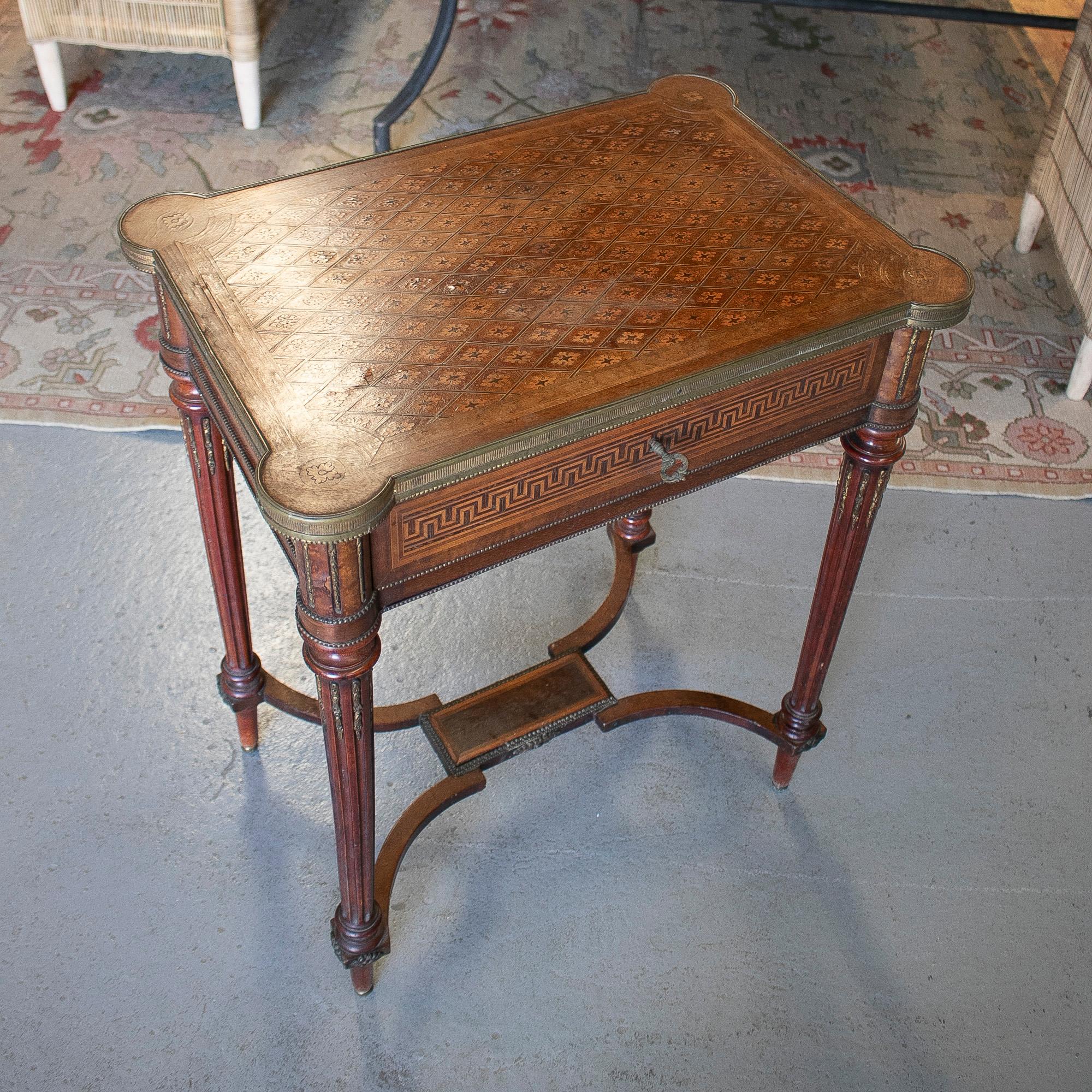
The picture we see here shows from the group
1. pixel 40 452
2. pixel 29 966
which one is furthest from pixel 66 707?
pixel 40 452

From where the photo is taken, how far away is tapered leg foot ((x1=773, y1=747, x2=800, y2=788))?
201 cm

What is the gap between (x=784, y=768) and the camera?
202 centimetres

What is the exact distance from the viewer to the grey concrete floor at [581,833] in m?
1.72

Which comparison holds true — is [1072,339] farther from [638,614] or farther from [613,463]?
[613,463]

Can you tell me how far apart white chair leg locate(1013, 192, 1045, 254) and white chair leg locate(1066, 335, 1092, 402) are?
1.50ft

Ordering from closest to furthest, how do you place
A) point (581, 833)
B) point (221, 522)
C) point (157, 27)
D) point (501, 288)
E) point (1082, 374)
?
1. point (501, 288)
2. point (221, 522)
3. point (581, 833)
4. point (1082, 374)
5. point (157, 27)

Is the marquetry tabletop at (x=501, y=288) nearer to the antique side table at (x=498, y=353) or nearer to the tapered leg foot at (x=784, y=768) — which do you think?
the antique side table at (x=498, y=353)

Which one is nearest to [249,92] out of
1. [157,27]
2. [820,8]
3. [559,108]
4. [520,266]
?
[157,27]

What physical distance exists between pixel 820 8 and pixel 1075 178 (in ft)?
2.51

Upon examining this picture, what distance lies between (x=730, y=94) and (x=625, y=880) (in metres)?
1.18

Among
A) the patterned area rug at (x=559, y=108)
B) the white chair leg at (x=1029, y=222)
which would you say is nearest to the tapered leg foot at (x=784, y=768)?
the patterned area rug at (x=559, y=108)

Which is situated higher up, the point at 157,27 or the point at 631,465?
the point at 631,465

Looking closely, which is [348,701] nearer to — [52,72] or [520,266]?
[520,266]

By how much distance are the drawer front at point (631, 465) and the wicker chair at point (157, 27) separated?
7.49 feet
